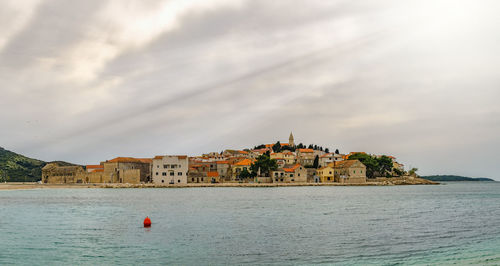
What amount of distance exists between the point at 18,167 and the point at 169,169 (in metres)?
79.5

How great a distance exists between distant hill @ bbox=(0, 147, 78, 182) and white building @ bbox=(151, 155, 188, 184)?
5795 cm

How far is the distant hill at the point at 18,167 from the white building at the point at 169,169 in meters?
58.0

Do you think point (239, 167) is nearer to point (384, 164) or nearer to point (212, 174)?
point (212, 174)

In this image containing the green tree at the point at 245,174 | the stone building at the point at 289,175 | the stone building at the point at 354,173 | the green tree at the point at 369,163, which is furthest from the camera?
the green tree at the point at 369,163

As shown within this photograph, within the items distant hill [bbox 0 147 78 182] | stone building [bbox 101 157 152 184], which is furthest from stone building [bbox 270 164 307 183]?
distant hill [bbox 0 147 78 182]

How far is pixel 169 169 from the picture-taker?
86750 mm

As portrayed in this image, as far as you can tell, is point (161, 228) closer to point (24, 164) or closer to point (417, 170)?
point (417, 170)

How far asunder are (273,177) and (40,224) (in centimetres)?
7116

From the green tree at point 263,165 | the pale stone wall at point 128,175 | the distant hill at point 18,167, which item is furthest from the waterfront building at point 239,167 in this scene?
the distant hill at point 18,167

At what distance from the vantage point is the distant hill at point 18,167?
124 m

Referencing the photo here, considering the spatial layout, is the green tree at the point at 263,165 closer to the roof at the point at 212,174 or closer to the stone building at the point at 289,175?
the stone building at the point at 289,175

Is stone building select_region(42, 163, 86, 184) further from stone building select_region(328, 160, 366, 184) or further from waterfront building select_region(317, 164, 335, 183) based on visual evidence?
stone building select_region(328, 160, 366, 184)

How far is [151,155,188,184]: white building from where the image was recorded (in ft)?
284

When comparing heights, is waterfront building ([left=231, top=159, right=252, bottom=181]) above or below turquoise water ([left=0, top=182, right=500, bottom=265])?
above
